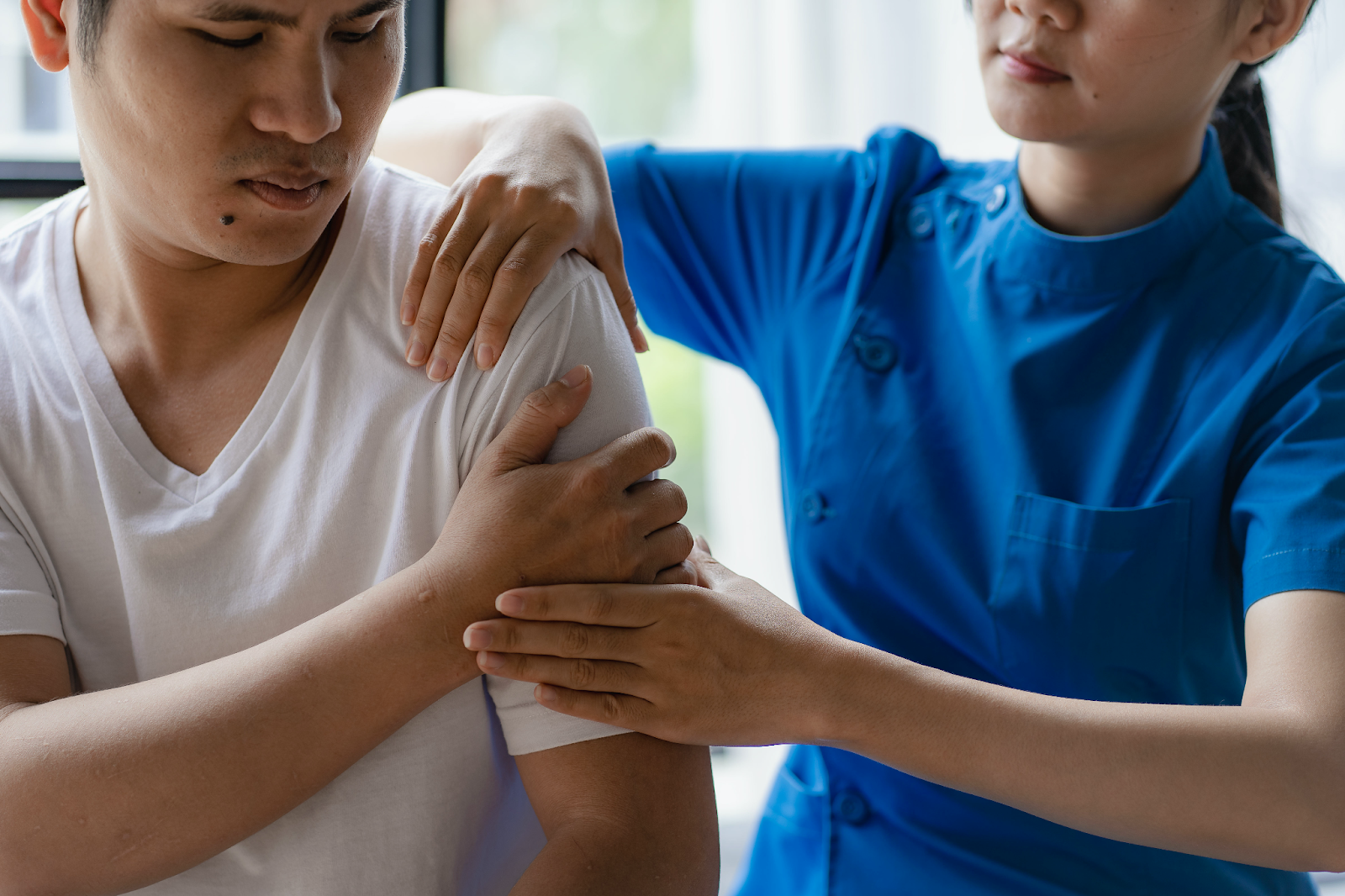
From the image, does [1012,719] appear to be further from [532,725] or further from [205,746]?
[205,746]

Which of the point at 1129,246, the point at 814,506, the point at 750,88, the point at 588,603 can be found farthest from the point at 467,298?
the point at 750,88

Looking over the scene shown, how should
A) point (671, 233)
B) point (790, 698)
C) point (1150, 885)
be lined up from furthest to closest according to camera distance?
1. point (671, 233)
2. point (1150, 885)
3. point (790, 698)

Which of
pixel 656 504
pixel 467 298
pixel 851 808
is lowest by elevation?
pixel 851 808

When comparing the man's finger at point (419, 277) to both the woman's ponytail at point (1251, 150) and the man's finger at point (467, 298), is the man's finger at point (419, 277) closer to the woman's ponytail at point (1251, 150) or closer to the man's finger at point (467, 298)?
the man's finger at point (467, 298)

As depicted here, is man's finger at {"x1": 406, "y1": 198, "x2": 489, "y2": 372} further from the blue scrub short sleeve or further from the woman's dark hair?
the woman's dark hair

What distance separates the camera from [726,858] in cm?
227

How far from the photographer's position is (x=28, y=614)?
94cm

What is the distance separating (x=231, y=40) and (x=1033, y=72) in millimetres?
777

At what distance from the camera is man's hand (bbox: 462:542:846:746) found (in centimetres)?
89

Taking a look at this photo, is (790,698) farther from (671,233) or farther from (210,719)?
(671,233)

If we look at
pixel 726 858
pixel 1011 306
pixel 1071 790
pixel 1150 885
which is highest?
pixel 1011 306

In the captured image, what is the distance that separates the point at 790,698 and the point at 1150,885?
1.68ft

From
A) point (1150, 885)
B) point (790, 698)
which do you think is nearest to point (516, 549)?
point (790, 698)

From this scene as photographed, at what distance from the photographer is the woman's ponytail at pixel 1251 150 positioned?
1.36m
